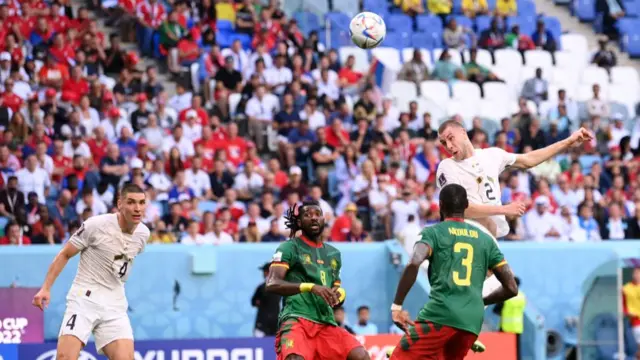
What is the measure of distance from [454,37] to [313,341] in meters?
15.8

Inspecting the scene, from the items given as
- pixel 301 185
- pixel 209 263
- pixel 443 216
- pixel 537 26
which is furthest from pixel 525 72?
pixel 443 216

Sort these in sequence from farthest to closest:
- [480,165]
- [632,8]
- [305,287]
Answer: [632,8], [480,165], [305,287]

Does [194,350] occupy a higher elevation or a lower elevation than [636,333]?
higher

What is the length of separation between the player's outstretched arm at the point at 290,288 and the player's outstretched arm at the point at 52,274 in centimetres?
184

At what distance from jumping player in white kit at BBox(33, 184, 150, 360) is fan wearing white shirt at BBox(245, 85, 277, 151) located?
33.2 ft

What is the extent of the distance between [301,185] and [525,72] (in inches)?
292

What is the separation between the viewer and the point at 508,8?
91.2ft

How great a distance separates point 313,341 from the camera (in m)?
11.1

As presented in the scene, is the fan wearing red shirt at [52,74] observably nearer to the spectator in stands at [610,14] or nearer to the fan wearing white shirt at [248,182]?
the fan wearing white shirt at [248,182]

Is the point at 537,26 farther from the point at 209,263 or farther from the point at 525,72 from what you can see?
the point at 209,263

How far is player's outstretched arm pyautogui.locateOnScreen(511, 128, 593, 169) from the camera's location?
38.6 feet

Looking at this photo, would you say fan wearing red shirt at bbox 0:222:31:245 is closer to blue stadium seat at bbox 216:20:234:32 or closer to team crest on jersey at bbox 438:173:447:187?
blue stadium seat at bbox 216:20:234:32

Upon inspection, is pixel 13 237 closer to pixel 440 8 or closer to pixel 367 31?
pixel 367 31

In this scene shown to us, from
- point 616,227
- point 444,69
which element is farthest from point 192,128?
point 616,227
